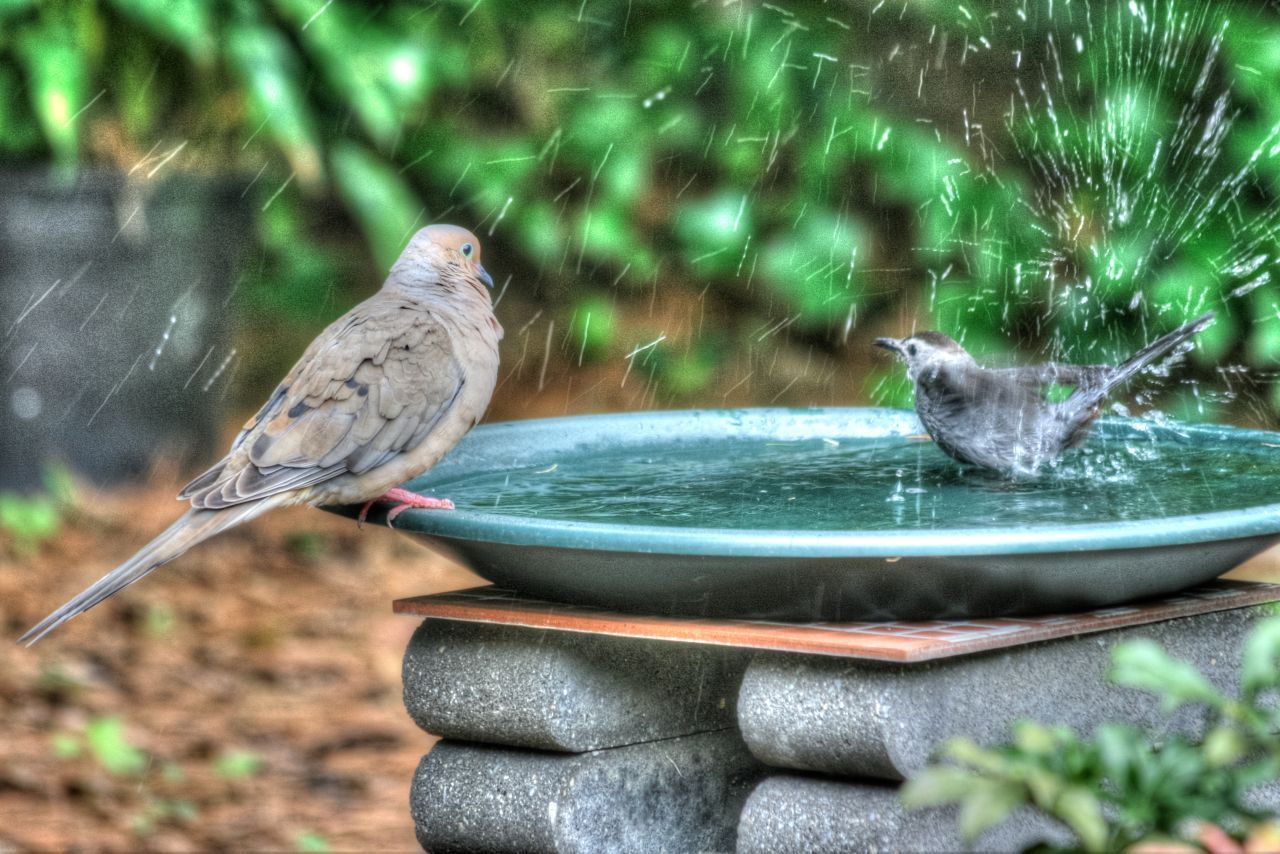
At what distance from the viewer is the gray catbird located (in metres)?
2.73

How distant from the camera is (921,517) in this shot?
90.7 inches

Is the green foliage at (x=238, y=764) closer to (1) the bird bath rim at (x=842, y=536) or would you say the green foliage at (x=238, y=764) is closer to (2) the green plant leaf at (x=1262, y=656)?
(1) the bird bath rim at (x=842, y=536)

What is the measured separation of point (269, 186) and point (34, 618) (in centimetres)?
200

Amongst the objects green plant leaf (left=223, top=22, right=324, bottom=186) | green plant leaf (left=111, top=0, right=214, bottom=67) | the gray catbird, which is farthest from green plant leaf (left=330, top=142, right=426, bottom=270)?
the gray catbird

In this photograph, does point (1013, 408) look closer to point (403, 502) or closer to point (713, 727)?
point (713, 727)

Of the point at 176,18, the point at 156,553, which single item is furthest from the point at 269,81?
the point at 156,553

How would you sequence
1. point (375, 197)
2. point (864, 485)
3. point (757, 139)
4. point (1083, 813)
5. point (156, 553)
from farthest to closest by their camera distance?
1. point (375, 197)
2. point (757, 139)
3. point (864, 485)
4. point (156, 553)
5. point (1083, 813)

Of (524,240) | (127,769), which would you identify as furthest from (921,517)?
(524,240)

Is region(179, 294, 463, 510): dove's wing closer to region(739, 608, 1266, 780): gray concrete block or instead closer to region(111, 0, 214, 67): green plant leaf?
region(739, 608, 1266, 780): gray concrete block

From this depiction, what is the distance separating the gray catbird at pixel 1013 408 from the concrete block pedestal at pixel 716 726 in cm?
49

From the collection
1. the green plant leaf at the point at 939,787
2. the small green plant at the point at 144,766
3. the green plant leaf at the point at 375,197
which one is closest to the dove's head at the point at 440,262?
the small green plant at the point at 144,766

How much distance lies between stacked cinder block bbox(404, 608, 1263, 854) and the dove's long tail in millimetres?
347

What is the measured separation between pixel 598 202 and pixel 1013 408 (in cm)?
346

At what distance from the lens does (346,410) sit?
2562mm
